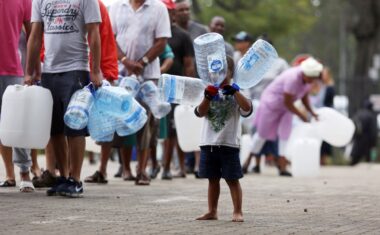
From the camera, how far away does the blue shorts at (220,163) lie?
891 cm

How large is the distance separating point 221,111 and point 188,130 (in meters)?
5.48

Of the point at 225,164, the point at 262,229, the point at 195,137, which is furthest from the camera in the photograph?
the point at 195,137

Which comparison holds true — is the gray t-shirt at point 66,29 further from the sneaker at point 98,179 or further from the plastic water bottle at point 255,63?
the sneaker at point 98,179

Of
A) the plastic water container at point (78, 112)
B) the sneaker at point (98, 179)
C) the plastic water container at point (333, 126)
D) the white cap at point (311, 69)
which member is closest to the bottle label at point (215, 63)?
the plastic water container at point (78, 112)

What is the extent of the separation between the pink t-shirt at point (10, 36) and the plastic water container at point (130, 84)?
1.73 metres

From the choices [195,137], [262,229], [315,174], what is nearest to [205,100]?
[262,229]

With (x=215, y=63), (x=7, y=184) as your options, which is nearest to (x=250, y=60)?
(x=215, y=63)

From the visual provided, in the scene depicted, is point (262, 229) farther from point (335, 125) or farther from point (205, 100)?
point (335, 125)

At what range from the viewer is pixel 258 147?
1738 cm

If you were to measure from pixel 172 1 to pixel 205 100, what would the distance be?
6096mm

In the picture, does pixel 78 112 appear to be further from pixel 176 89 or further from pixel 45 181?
pixel 45 181

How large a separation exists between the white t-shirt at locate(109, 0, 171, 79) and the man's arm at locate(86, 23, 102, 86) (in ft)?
8.87

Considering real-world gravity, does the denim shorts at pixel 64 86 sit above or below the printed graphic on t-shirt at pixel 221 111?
above

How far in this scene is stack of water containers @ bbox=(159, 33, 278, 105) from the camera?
28.6ft
